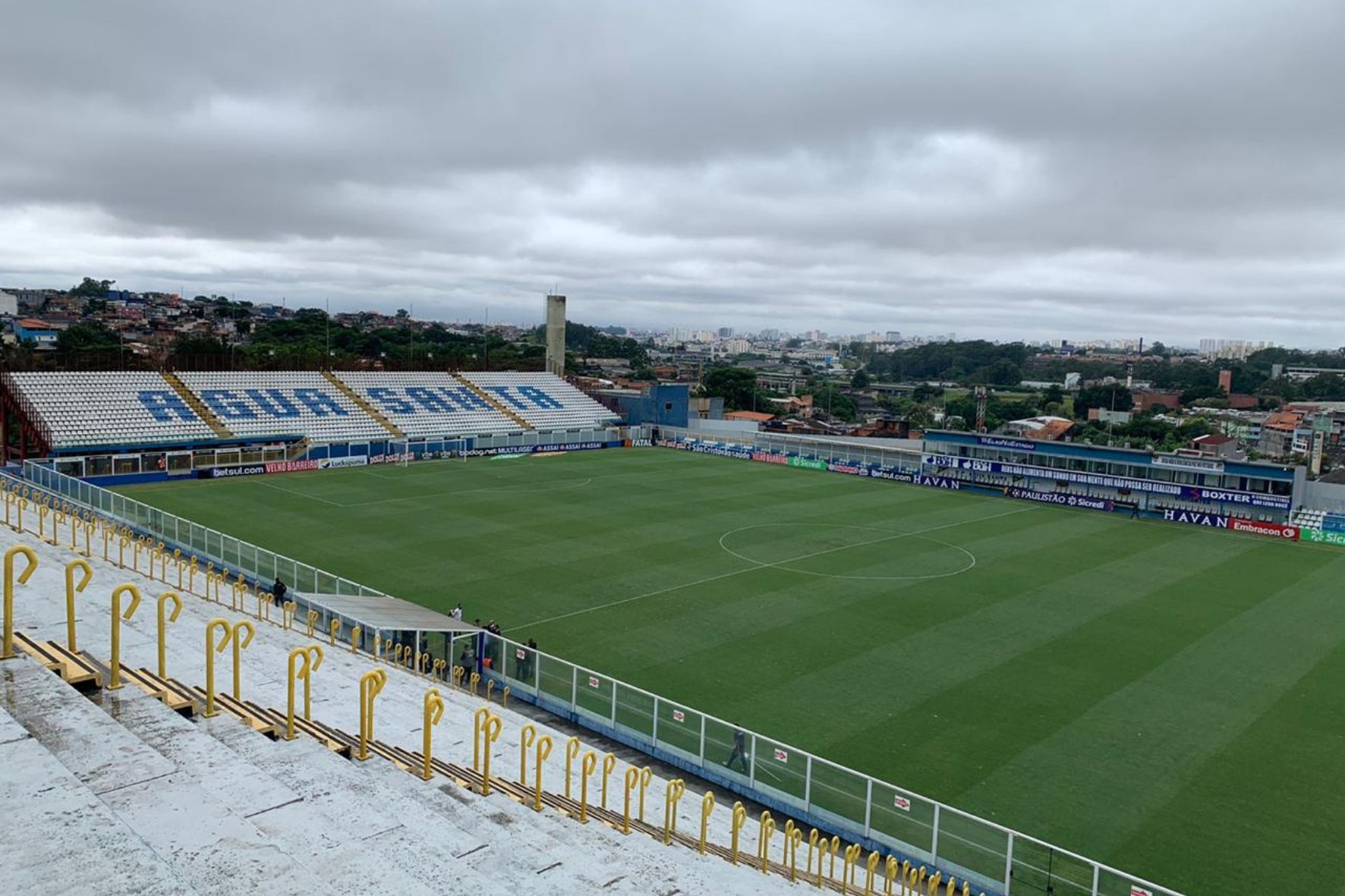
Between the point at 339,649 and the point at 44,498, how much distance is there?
12.7m

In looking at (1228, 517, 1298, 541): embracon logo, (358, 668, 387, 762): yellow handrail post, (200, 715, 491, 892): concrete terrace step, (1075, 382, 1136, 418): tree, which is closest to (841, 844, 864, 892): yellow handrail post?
(200, 715, 491, 892): concrete terrace step

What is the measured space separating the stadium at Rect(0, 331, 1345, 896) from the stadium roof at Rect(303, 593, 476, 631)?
17cm

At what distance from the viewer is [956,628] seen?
24.5 m

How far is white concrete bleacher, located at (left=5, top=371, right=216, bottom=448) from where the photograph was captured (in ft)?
144

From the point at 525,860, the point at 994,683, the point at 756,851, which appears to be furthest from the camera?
the point at 994,683

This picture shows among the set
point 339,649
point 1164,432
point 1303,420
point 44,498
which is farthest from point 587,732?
point 1303,420

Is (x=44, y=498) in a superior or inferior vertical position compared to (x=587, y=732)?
superior

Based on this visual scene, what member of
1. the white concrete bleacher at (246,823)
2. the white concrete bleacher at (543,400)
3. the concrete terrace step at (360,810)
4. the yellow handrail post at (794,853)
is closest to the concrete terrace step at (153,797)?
the white concrete bleacher at (246,823)

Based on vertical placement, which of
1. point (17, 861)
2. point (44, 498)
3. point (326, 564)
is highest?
point (17, 861)

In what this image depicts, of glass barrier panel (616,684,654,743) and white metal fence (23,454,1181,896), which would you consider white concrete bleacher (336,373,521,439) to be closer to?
white metal fence (23,454,1181,896)

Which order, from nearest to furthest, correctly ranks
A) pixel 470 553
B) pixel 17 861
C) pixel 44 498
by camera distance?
pixel 17 861 < pixel 44 498 < pixel 470 553

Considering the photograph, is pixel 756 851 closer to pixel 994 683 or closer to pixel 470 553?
pixel 994 683

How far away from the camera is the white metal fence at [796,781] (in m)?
12.2

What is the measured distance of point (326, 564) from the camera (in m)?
28.9
